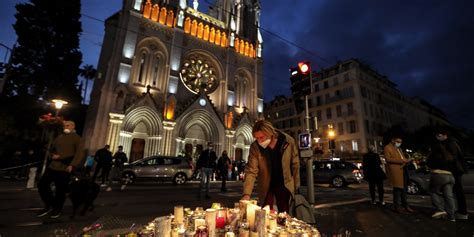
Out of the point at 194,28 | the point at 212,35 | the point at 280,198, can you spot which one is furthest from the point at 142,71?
the point at 280,198

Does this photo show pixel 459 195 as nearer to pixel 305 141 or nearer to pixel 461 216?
pixel 461 216

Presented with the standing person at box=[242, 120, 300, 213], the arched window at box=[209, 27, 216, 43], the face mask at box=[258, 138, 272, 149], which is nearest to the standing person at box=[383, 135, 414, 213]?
the standing person at box=[242, 120, 300, 213]

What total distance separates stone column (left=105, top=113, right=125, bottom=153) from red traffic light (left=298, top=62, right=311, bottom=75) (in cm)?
1638

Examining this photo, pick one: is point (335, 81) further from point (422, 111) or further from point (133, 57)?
point (133, 57)

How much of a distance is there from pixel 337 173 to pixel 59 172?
39.0 feet

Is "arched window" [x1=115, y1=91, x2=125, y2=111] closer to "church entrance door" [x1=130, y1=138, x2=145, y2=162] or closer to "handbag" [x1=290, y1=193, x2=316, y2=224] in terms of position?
"church entrance door" [x1=130, y1=138, x2=145, y2=162]

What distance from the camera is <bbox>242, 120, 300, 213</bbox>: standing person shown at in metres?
2.56

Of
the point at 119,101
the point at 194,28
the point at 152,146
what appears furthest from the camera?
the point at 194,28

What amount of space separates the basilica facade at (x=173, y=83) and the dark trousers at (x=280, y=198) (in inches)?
648

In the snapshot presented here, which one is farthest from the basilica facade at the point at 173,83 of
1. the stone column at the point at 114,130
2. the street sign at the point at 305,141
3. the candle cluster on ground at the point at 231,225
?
the candle cluster on ground at the point at 231,225

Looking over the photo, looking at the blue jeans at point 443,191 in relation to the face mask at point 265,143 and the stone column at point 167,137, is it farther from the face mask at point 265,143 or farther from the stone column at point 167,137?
the stone column at point 167,137

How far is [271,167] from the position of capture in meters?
2.64

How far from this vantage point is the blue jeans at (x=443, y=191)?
4.07 metres

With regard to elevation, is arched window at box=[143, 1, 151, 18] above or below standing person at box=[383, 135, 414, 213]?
above
